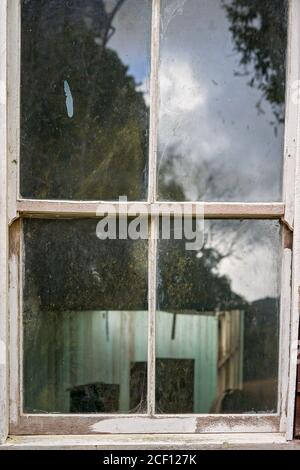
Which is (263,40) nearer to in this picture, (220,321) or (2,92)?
(2,92)

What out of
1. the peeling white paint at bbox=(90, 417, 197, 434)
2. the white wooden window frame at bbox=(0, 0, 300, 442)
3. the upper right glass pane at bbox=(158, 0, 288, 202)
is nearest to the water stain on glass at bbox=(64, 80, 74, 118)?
the white wooden window frame at bbox=(0, 0, 300, 442)

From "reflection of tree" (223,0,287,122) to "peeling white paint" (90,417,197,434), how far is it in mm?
929

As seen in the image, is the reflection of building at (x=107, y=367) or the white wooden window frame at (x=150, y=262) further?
the reflection of building at (x=107, y=367)

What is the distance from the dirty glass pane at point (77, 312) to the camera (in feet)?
4.17

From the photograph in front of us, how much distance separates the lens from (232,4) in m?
1.32

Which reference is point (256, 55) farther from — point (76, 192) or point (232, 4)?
point (76, 192)

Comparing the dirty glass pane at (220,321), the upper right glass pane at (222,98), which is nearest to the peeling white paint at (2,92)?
the upper right glass pane at (222,98)

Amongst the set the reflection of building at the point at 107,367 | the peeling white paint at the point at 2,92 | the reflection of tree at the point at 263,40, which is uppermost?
the reflection of tree at the point at 263,40

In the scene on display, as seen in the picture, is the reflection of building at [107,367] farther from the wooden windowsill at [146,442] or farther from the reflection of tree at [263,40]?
the reflection of tree at [263,40]

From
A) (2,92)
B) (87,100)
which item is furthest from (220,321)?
(2,92)

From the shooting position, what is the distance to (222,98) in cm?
135

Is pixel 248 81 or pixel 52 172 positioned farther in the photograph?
pixel 248 81
